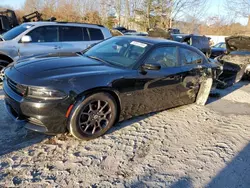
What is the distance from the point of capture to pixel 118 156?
2.90m

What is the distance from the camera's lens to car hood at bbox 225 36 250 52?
7.83 metres

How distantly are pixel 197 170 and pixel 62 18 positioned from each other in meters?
Result: 28.1

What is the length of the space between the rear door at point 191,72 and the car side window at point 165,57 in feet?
0.70

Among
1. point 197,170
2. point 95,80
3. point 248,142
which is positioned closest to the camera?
point 197,170

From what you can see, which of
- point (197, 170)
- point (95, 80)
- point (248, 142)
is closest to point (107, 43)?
point (95, 80)

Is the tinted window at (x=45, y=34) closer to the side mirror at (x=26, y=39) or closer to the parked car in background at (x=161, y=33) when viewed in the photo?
the side mirror at (x=26, y=39)

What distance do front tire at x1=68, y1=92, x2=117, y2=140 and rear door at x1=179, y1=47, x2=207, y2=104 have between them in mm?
1839

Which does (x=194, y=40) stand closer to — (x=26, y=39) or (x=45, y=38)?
(x=45, y=38)

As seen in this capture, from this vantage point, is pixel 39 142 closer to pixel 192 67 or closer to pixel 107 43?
pixel 107 43

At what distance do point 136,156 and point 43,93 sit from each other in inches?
59.2

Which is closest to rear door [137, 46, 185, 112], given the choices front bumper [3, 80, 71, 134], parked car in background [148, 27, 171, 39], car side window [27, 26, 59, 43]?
front bumper [3, 80, 71, 134]

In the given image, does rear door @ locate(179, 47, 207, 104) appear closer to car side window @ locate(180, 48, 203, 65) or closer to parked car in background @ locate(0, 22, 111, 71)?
car side window @ locate(180, 48, 203, 65)

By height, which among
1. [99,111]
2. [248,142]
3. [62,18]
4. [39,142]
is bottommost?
[248,142]

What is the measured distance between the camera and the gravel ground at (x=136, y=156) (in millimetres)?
2459
